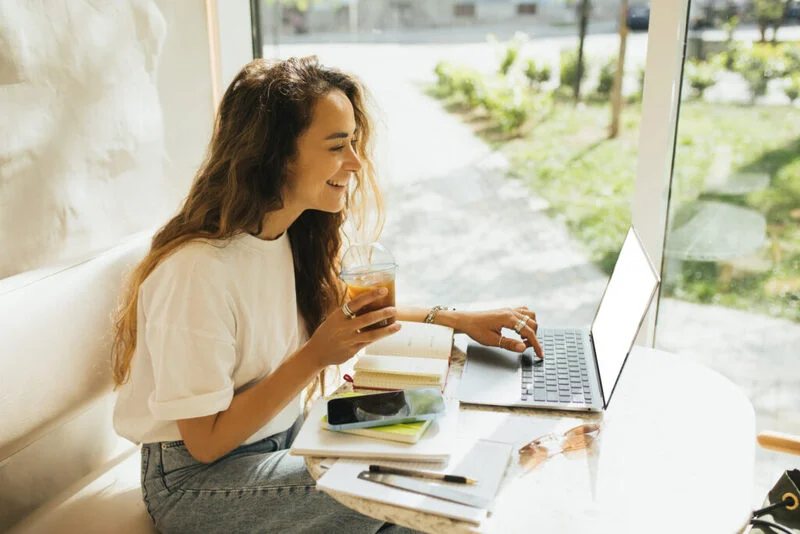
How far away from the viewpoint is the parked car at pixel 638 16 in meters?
2.07

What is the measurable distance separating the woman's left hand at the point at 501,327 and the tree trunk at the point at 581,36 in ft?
2.69

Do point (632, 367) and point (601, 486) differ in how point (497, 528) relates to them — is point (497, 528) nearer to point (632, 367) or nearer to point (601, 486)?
point (601, 486)

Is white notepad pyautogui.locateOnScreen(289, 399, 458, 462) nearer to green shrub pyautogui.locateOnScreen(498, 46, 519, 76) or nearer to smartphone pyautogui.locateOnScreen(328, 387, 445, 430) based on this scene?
smartphone pyautogui.locateOnScreen(328, 387, 445, 430)

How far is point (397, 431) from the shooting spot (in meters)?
1.27

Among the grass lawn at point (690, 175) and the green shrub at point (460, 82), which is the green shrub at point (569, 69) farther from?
the green shrub at point (460, 82)

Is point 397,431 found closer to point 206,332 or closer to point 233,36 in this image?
point 206,332

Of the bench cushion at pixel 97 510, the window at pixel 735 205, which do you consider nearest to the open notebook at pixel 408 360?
the bench cushion at pixel 97 510

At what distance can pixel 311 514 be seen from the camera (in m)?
1.43

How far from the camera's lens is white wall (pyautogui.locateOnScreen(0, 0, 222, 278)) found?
1.56 m

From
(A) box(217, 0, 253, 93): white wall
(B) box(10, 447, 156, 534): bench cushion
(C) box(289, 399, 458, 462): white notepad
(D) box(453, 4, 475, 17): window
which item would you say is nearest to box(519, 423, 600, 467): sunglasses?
(C) box(289, 399, 458, 462): white notepad

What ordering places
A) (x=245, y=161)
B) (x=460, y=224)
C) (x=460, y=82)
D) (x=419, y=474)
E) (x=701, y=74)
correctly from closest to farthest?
1. (x=419, y=474)
2. (x=245, y=161)
3. (x=701, y=74)
4. (x=460, y=82)
5. (x=460, y=224)

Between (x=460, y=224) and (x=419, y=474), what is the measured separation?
55.2 inches

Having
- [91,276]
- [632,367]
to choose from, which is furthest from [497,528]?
[91,276]

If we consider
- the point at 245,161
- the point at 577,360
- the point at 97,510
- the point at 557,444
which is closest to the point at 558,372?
the point at 577,360
